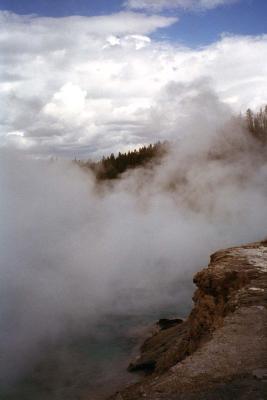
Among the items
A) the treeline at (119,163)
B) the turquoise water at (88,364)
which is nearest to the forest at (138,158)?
the treeline at (119,163)

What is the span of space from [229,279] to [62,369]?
10004mm

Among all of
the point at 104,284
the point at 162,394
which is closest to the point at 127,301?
the point at 104,284

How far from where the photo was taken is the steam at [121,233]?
2359cm

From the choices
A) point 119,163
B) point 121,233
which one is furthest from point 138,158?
point 121,233

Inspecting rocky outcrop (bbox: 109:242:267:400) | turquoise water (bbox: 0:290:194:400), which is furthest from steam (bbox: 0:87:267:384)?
rocky outcrop (bbox: 109:242:267:400)

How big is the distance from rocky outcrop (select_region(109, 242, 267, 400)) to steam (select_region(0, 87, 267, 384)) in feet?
39.2

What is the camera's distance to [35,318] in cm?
2253

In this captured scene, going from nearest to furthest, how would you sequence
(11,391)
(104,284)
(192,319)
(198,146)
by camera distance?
1. (192,319)
2. (11,391)
3. (104,284)
4. (198,146)

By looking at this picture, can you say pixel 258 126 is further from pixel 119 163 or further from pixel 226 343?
pixel 226 343

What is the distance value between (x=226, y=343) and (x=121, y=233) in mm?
31655

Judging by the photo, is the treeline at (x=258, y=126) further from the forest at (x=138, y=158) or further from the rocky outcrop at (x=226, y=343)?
the rocky outcrop at (x=226, y=343)

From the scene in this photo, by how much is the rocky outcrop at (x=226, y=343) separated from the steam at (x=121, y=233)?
39.2 ft

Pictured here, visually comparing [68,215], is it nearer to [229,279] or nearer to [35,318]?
[35,318]

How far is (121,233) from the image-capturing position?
37.0 m
